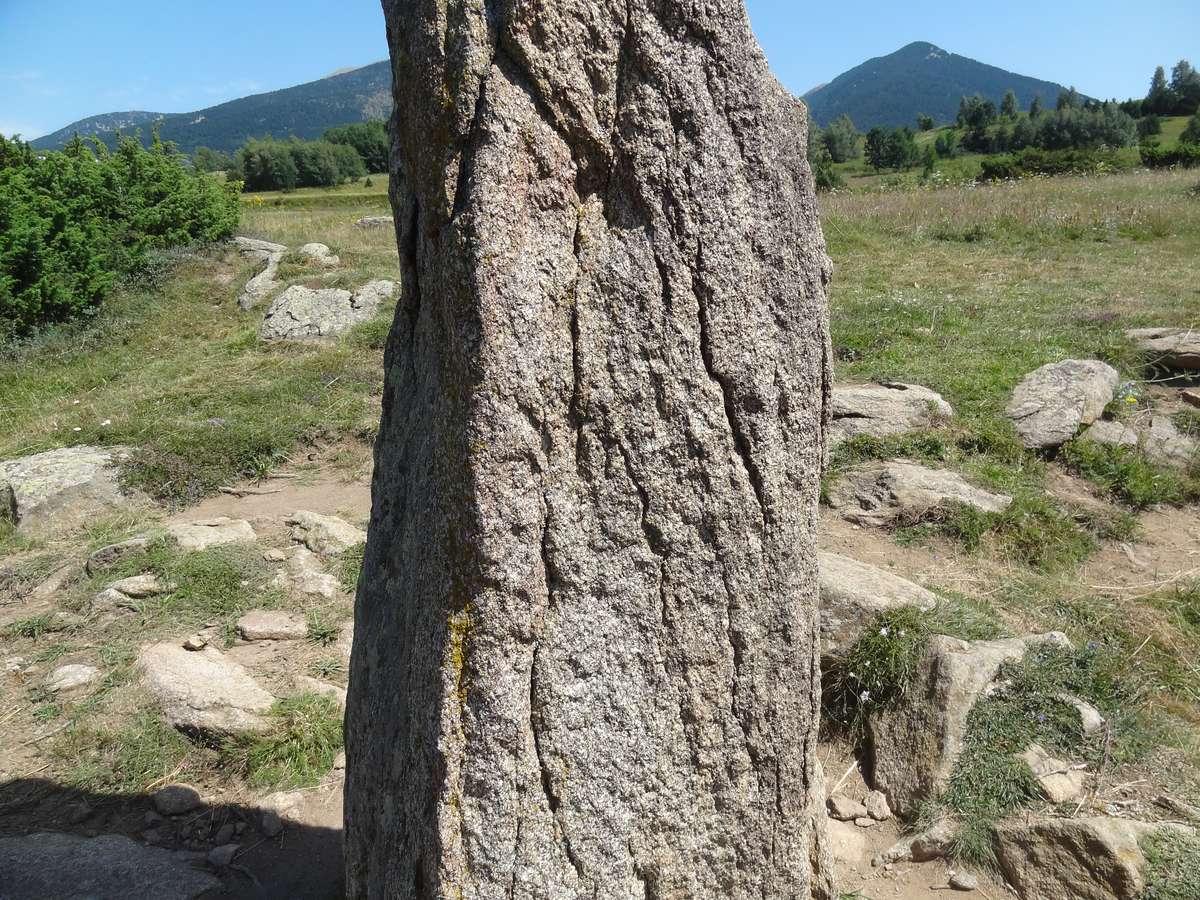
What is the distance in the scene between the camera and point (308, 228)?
1695 centimetres

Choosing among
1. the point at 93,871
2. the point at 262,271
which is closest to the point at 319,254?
the point at 262,271

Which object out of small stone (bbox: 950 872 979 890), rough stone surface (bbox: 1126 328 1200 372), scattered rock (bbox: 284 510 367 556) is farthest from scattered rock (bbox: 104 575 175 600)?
rough stone surface (bbox: 1126 328 1200 372)

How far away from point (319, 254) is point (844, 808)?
12.1m

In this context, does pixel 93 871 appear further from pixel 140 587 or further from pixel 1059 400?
pixel 1059 400

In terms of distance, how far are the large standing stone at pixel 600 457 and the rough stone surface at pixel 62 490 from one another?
5304 millimetres

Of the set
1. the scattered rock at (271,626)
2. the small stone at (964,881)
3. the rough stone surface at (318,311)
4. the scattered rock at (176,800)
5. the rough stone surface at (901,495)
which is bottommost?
the small stone at (964,881)

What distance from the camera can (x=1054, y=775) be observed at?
328 cm

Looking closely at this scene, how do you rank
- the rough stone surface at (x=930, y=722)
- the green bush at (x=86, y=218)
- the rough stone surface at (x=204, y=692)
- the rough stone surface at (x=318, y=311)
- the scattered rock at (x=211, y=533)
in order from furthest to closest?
1. the green bush at (x=86, y=218)
2. the rough stone surface at (x=318, y=311)
3. the scattered rock at (x=211, y=533)
4. the rough stone surface at (x=204, y=692)
5. the rough stone surface at (x=930, y=722)

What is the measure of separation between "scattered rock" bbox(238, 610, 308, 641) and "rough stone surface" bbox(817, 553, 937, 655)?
2.94 meters

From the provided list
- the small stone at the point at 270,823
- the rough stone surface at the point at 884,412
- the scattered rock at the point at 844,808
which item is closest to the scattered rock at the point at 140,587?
the small stone at the point at 270,823

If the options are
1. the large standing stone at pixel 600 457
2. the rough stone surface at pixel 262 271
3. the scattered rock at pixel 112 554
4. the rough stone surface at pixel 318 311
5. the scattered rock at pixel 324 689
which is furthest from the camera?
the rough stone surface at pixel 262 271

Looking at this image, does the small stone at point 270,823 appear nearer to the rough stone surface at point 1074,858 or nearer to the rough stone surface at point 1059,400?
the rough stone surface at point 1074,858

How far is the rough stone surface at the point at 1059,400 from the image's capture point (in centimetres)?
662

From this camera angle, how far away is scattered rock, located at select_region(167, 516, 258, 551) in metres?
5.59
